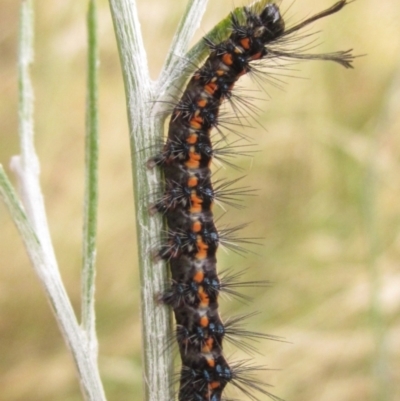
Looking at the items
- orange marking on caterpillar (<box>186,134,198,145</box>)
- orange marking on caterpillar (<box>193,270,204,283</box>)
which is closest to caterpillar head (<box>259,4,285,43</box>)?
orange marking on caterpillar (<box>186,134,198,145</box>)

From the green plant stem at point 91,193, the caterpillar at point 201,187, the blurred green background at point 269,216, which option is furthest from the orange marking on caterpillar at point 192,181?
the blurred green background at point 269,216

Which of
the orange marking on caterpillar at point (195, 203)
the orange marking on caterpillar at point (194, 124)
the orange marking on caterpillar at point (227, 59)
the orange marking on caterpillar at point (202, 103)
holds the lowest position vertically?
the orange marking on caterpillar at point (195, 203)

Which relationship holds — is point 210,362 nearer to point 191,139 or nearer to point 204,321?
point 204,321

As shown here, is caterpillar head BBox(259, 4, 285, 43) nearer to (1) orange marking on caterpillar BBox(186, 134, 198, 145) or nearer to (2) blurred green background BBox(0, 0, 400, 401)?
(1) orange marking on caterpillar BBox(186, 134, 198, 145)

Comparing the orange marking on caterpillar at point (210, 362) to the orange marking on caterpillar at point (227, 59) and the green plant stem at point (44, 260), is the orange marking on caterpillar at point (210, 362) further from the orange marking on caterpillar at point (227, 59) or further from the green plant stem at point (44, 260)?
the orange marking on caterpillar at point (227, 59)

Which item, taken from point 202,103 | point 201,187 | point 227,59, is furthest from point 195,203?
point 227,59

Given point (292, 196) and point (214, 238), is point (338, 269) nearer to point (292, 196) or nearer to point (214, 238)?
point (292, 196)
